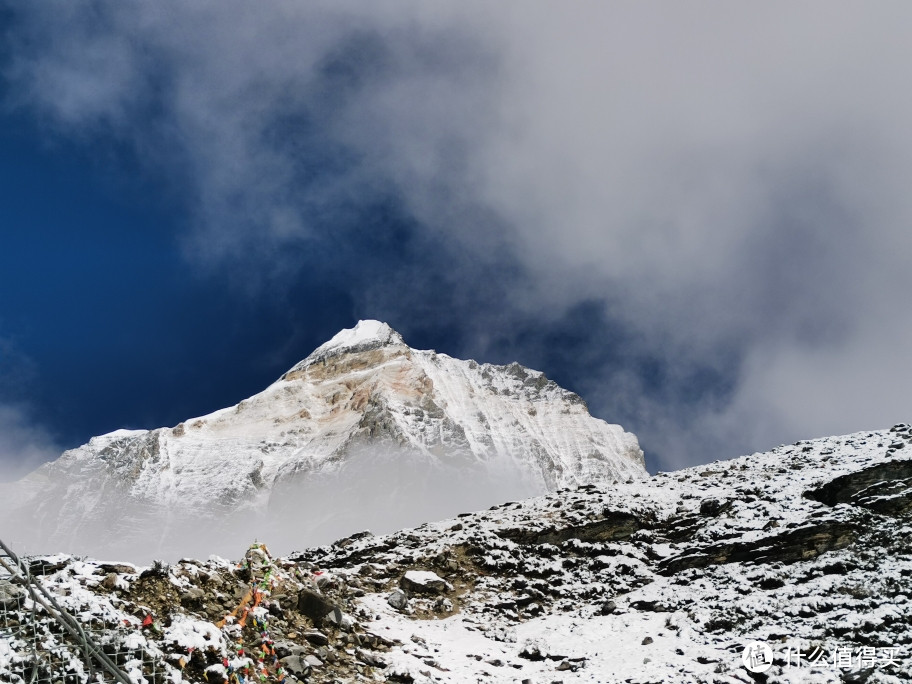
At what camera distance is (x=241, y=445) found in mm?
176625

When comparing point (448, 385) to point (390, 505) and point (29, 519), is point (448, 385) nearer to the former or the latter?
point (390, 505)

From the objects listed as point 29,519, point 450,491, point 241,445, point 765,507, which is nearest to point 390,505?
point 450,491

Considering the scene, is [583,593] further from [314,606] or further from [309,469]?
[309,469]

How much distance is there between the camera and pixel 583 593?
28.4 metres

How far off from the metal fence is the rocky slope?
0.09 metres

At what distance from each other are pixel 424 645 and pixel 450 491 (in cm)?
12942

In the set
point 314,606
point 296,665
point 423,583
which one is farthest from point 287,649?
point 423,583

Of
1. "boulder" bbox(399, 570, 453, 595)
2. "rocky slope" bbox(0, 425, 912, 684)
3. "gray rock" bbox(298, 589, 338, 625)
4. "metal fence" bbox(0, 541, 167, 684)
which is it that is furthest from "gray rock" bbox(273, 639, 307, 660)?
"boulder" bbox(399, 570, 453, 595)

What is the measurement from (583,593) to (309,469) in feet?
475

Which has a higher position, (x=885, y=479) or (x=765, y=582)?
(x=885, y=479)

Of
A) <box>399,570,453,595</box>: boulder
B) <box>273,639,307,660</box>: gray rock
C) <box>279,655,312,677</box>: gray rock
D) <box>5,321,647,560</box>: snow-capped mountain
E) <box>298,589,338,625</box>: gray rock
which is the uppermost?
<box>5,321,647,560</box>: snow-capped mountain

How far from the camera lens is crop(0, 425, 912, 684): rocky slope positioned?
17703mm

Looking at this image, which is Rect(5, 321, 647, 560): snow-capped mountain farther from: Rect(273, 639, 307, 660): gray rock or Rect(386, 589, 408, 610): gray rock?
Rect(273, 639, 307, 660): gray rock

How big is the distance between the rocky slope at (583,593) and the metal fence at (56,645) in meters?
0.09
